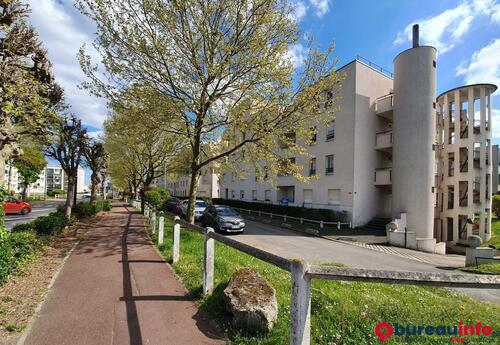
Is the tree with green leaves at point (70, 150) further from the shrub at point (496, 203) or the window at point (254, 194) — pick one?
the shrub at point (496, 203)

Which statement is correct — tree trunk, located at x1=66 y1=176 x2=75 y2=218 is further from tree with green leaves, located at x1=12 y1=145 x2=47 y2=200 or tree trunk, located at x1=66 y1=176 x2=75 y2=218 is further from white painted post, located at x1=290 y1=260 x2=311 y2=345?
tree with green leaves, located at x1=12 y1=145 x2=47 y2=200

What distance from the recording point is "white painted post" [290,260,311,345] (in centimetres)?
280

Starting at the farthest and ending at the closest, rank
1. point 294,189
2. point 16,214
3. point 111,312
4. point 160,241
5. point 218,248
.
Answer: point 294,189
point 16,214
point 160,241
point 218,248
point 111,312

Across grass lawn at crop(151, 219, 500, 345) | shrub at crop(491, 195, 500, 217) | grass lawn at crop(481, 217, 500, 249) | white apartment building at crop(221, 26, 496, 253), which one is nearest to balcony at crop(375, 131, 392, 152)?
white apartment building at crop(221, 26, 496, 253)

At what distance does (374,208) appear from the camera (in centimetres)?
2319

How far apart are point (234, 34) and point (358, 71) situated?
15.2 m

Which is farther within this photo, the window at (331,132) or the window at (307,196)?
the window at (307,196)

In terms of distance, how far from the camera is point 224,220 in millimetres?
17500

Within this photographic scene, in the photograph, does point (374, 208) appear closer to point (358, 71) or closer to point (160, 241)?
point (358, 71)

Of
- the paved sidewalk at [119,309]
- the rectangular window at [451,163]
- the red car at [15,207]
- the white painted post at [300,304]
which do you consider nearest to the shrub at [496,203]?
the rectangular window at [451,163]

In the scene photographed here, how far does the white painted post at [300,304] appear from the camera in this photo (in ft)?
9.20

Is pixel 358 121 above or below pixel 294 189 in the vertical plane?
above

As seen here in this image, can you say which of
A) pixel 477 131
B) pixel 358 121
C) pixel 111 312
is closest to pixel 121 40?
pixel 111 312

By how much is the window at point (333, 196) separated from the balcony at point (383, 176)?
3175mm
